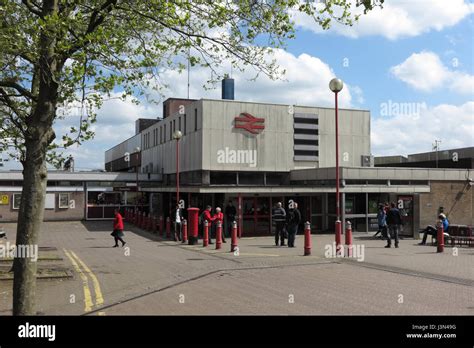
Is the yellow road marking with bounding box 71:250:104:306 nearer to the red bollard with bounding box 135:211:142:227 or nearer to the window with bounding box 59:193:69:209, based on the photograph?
the red bollard with bounding box 135:211:142:227

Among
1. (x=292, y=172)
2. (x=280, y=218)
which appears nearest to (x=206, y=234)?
(x=280, y=218)

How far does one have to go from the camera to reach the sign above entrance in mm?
30094

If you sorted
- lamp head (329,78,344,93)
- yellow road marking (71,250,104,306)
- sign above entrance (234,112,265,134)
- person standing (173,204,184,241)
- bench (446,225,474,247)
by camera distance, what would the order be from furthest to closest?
1. sign above entrance (234,112,265,134)
2. person standing (173,204,184,241)
3. bench (446,225,474,247)
4. lamp head (329,78,344,93)
5. yellow road marking (71,250,104,306)

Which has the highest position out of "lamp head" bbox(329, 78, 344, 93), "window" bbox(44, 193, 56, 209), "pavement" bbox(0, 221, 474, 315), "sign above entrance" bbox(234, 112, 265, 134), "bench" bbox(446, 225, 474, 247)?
"sign above entrance" bbox(234, 112, 265, 134)

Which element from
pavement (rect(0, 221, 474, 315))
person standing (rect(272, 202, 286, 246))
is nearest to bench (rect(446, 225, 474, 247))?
pavement (rect(0, 221, 474, 315))

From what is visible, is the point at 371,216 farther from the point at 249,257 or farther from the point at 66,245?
the point at 66,245

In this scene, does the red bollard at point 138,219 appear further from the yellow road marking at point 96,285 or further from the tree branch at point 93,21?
the tree branch at point 93,21

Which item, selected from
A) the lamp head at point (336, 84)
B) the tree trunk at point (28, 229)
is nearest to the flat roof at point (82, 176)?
the lamp head at point (336, 84)

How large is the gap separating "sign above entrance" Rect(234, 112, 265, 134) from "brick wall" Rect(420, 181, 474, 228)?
35.3 feet

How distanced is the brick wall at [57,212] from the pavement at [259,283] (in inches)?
746

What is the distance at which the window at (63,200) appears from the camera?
36531 millimetres

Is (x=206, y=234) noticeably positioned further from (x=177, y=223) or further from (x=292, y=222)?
(x=292, y=222)

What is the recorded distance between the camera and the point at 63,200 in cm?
3662

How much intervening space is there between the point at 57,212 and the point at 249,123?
1664cm
